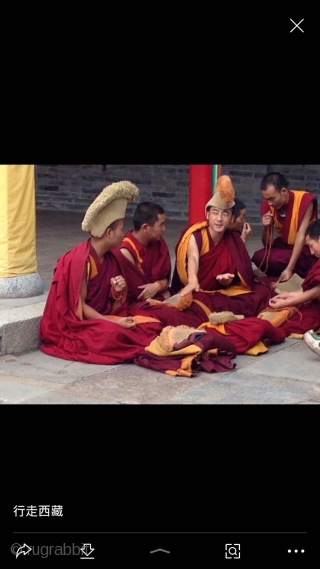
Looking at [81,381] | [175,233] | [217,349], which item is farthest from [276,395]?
[175,233]

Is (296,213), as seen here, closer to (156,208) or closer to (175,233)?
(156,208)

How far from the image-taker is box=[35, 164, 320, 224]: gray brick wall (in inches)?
448

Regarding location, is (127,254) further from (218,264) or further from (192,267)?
(218,264)

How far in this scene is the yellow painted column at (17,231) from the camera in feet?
19.8

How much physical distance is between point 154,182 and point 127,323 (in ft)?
22.9

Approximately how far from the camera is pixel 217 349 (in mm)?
5363

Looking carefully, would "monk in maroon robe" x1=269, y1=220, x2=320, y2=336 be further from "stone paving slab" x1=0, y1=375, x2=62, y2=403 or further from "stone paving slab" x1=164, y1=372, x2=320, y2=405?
"stone paving slab" x1=0, y1=375, x2=62, y2=403

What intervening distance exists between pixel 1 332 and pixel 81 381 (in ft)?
2.57

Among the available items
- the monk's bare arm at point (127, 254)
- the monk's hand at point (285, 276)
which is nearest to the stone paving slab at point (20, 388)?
the monk's bare arm at point (127, 254)

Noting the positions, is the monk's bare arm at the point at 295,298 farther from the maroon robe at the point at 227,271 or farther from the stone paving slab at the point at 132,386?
the stone paving slab at the point at 132,386

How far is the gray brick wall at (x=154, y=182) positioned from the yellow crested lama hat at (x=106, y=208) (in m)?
6.00

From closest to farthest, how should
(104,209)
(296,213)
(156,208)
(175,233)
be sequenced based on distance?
(104,209) → (156,208) → (296,213) → (175,233)

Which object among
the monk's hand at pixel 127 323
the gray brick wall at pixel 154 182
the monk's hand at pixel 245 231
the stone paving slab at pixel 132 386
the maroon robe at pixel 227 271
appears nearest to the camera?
the stone paving slab at pixel 132 386

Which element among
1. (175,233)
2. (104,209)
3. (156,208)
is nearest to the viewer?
(104,209)
